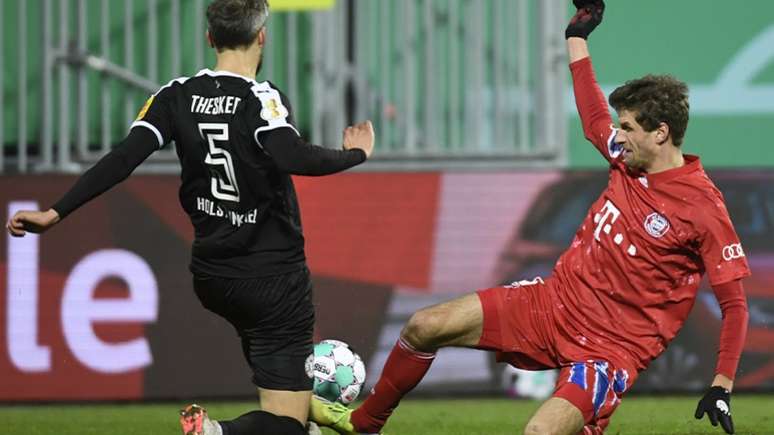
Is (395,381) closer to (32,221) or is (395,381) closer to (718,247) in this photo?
(718,247)

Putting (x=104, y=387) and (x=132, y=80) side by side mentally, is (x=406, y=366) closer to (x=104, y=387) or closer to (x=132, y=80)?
(x=104, y=387)

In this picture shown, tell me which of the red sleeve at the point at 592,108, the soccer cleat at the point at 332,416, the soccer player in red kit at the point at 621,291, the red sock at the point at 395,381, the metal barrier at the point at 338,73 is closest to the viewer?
the soccer player in red kit at the point at 621,291

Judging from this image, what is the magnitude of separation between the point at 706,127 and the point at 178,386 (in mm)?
6111

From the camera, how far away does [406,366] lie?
20.7 ft

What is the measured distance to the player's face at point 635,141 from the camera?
6.17 meters

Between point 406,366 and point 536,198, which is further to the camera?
point 536,198

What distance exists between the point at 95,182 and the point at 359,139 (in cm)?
107

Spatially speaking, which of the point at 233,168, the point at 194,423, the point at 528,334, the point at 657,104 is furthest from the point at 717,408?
the point at 233,168

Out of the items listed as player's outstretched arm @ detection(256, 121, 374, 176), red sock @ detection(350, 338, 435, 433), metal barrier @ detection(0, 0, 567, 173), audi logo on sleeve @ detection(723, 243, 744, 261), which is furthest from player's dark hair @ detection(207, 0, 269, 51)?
metal barrier @ detection(0, 0, 567, 173)

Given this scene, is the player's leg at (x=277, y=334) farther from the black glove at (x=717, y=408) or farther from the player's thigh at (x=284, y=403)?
the black glove at (x=717, y=408)

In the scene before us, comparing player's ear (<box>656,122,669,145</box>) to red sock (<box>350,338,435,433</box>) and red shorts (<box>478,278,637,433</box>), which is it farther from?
red sock (<box>350,338,435,433</box>)

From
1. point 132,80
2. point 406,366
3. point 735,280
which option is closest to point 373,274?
point 132,80

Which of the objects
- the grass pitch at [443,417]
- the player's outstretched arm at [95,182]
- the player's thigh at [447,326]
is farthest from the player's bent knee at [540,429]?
the grass pitch at [443,417]

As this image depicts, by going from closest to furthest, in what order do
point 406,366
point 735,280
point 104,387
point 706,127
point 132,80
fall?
point 735,280, point 406,366, point 104,387, point 132,80, point 706,127
